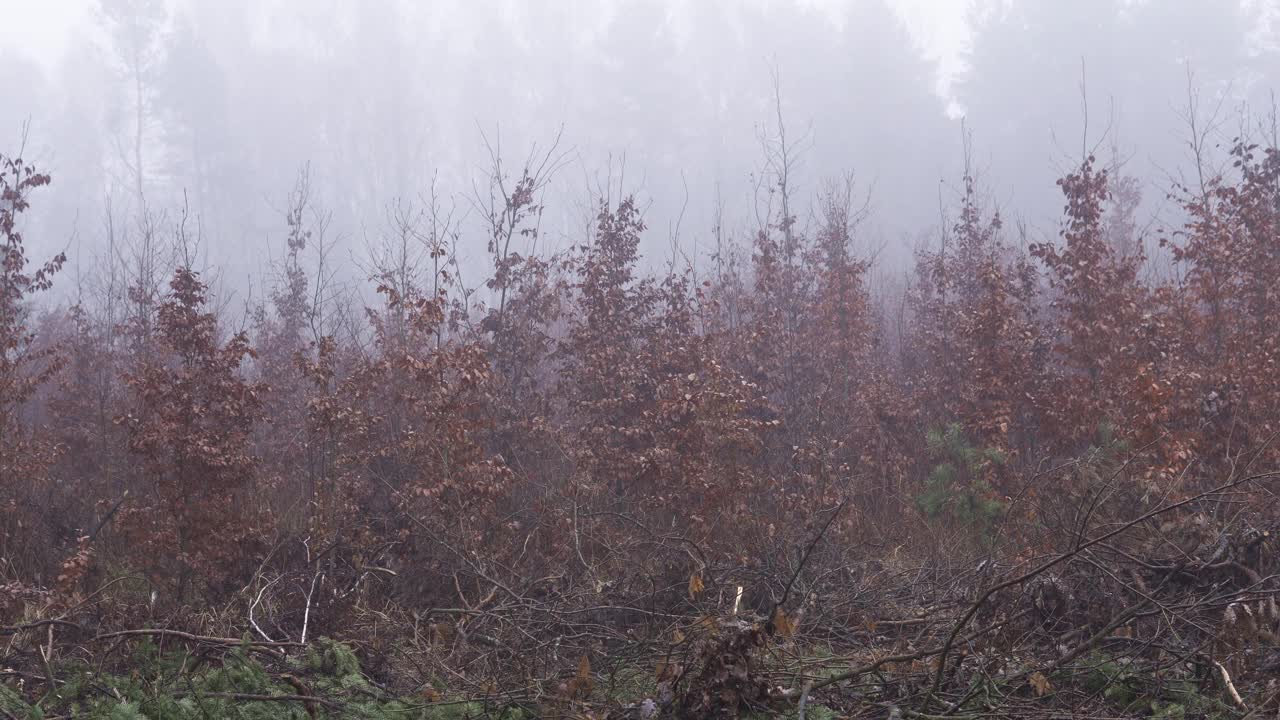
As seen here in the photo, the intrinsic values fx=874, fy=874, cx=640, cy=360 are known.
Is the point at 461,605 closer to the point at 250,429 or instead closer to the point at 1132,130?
the point at 250,429

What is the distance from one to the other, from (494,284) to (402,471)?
3073mm

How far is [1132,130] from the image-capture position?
44688 millimetres

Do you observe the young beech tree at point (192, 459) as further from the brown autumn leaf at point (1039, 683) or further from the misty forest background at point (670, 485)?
the brown autumn leaf at point (1039, 683)

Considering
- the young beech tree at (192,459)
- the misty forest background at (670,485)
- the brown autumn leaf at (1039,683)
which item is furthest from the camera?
the young beech tree at (192,459)

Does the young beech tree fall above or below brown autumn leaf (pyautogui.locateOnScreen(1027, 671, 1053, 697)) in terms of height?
above

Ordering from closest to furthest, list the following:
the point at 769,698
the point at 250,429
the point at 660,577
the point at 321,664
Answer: the point at 769,698
the point at 321,664
the point at 660,577
the point at 250,429

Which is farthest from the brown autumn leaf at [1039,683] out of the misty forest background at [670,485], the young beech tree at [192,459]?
the young beech tree at [192,459]

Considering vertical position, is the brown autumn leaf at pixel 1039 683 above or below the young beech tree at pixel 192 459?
below

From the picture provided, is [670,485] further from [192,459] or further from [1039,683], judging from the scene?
[1039,683]

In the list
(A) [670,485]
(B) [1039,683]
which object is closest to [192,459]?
(A) [670,485]

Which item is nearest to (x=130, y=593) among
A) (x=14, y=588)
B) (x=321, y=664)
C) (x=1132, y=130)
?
(x=14, y=588)

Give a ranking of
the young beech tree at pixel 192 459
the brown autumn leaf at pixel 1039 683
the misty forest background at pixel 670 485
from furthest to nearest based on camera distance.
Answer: the young beech tree at pixel 192 459 < the misty forest background at pixel 670 485 < the brown autumn leaf at pixel 1039 683

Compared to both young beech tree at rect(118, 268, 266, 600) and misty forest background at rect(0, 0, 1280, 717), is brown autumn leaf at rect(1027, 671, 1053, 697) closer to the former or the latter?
misty forest background at rect(0, 0, 1280, 717)

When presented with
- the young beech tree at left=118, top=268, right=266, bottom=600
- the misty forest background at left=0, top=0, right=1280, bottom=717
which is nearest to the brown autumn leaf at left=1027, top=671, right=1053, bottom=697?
the misty forest background at left=0, top=0, right=1280, bottom=717
